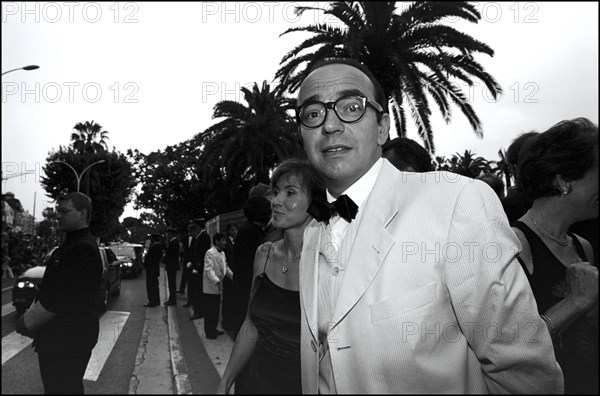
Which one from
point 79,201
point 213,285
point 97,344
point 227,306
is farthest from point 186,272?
point 79,201

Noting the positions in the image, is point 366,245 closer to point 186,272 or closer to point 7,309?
point 7,309

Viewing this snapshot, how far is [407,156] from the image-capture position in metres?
2.91

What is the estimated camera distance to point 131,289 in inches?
634

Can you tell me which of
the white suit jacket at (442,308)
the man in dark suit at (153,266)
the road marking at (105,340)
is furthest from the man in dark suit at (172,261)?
the white suit jacket at (442,308)

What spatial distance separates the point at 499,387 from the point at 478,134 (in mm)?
10330

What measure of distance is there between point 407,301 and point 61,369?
3.04 m

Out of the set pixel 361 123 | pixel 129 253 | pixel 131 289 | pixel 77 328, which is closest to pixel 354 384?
pixel 361 123

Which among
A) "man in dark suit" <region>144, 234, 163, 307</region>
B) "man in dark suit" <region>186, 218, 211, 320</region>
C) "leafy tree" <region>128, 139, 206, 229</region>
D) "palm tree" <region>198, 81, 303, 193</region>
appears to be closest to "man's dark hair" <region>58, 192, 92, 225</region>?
"man in dark suit" <region>186, 218, 211, 320</region>

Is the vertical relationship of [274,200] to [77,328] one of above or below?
above

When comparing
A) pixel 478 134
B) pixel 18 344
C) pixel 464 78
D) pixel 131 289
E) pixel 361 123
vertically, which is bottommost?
pixel 131 289

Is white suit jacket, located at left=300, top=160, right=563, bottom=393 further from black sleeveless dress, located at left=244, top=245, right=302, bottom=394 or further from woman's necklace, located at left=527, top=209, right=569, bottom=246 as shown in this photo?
black sleeveless dress, located at left=244, top=245, right=302, bottom=394

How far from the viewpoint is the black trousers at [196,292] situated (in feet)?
29.4

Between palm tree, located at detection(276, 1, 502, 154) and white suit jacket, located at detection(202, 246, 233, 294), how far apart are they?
4.67m

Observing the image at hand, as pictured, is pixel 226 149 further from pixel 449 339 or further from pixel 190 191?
pixel 190 191
